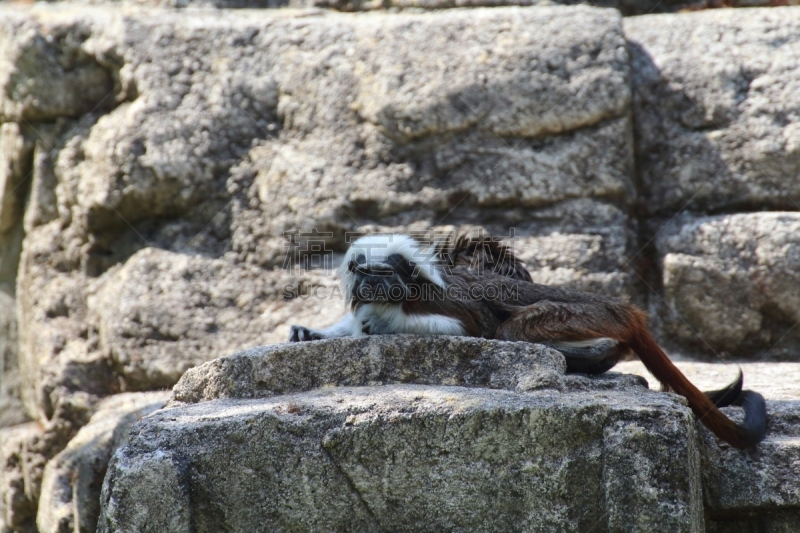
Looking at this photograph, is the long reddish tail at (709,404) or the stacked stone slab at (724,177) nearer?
the long reddish tail at (709,404)

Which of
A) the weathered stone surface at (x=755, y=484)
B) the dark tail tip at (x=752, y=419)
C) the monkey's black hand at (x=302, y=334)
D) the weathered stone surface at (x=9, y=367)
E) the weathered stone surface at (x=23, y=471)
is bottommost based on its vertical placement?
the weathered stone surface at (x=23, y=471)

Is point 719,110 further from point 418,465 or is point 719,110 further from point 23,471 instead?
point 23,471

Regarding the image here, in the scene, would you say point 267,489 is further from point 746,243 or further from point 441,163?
point 746,243

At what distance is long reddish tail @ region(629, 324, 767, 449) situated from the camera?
3.42 metres

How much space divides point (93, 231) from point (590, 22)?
3688 mm

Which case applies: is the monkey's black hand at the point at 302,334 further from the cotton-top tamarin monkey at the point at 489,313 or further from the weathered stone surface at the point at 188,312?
the weathered stone surface at the point at 188,312

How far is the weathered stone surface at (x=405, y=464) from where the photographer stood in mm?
2848

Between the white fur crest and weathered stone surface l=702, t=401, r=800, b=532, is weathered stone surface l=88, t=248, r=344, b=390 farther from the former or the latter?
weathered stone surface l=702, t=401, r=800, b=532

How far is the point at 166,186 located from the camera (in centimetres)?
578

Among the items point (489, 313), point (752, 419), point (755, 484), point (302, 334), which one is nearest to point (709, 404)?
point (752, 419)

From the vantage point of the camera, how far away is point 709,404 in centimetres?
355

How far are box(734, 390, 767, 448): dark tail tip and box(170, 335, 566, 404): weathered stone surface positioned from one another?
774mm

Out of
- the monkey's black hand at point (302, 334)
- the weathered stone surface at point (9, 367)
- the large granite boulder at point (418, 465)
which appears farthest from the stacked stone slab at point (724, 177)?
the weathered stone surface at point (9, 367)

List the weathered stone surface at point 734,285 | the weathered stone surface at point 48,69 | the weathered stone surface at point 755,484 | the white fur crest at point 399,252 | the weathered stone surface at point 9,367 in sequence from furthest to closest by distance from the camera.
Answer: the weathered stone surface at point 9,367, the weathered stone surface at point 48,69, the weathered stone surface at point 734,285, the white fur crest at point 399,252, the weathered stone surface at point 755,484
